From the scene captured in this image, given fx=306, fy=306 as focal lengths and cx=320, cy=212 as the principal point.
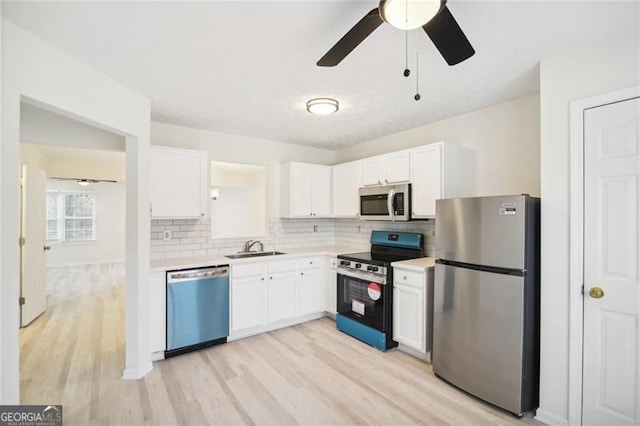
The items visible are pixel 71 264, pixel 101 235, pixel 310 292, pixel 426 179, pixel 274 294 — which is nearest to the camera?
pixel 426 179

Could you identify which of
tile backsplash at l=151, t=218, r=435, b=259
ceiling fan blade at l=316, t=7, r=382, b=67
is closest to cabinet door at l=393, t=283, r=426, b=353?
tile backsplash at l=151, t=218, r=435, b=259

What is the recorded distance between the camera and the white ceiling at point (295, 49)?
5.28 ft

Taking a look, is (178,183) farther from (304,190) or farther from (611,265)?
(611,265)

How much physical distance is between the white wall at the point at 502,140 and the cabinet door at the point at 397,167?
1.51ft

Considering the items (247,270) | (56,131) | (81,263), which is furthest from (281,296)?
(81,263)

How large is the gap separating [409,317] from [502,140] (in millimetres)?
1973

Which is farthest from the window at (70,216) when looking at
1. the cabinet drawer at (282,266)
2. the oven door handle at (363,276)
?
the oven door handle at (363,276)

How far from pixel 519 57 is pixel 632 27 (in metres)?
0.55

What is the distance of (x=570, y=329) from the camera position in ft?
6.64

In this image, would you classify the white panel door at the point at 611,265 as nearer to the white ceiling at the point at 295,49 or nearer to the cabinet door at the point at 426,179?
the white ceiling at the point at 295,49

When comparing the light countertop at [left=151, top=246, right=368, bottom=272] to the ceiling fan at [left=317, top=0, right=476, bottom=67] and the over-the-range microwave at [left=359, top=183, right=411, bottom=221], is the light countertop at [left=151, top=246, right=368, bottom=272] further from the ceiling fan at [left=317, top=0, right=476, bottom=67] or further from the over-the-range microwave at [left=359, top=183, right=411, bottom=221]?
the ceiling fan at [left=317, top=0, right=476, bottom=67]

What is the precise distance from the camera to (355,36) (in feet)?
4.72

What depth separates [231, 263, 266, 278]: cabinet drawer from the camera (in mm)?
3479

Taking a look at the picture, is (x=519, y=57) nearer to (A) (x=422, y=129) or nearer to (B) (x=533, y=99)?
(B) (x=533, y=99)
